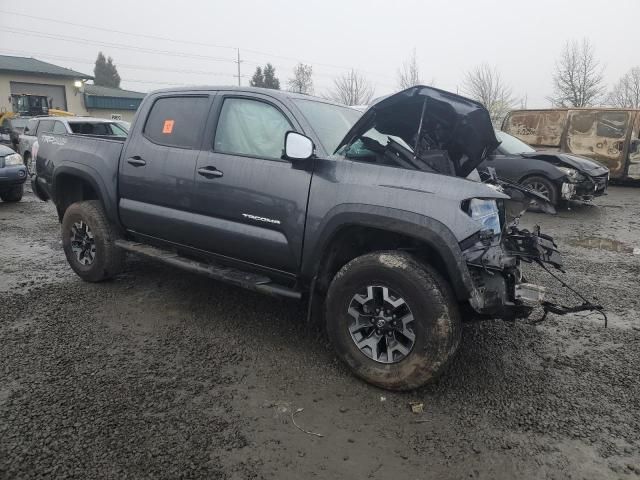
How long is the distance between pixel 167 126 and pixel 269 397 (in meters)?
2.58

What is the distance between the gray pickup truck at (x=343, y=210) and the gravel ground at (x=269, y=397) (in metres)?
0.40

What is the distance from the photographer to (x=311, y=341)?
3707mm

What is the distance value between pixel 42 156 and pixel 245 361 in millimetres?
3700

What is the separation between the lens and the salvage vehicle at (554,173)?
876 cm

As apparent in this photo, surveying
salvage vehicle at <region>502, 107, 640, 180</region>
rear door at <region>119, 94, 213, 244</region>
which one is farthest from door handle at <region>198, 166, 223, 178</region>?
salvage vehicle at <region>502, 107, 640, 180</region>

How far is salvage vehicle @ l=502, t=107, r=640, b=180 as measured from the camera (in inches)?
479

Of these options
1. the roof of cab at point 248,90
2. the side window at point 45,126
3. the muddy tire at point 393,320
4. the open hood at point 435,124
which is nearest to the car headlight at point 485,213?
the muddy tire at point 393,320

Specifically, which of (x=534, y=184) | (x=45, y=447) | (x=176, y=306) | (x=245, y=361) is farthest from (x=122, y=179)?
(x=534, y=184)

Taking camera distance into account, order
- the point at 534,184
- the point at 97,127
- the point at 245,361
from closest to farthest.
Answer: the point at 245,361, the point at 534,184, the point at 97,127

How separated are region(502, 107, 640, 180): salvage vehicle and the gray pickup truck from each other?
1047 centimetres

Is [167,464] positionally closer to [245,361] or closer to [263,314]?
[245,361]

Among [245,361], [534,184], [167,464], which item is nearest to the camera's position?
[167,464]

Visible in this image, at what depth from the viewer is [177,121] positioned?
162 inches

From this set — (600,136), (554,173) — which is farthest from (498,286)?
(600,136)
